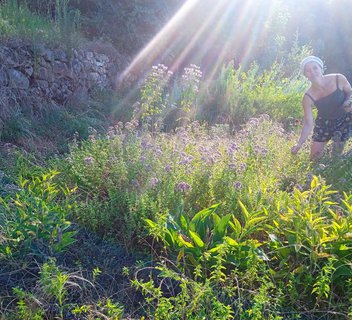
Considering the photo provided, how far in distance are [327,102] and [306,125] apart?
0.55 m

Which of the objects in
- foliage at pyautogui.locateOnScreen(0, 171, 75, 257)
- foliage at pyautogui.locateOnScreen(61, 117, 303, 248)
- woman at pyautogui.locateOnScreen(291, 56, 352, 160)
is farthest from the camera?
woman at pyautogui.locateOnScreen(291, 56, 352, 160)

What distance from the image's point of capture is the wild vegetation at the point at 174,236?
195cm

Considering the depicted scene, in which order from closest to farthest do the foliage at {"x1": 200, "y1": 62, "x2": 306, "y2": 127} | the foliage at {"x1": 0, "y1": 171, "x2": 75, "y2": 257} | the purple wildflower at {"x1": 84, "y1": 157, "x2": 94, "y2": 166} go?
the foliage at {"x1": 0, "y1": 171, "x2": 75, "y2": 257} < the purple wildflower at {"x1": 84, "y1": 157, "x2": 94, "y2": 166} < the foliage at {"x1": 200, "y1": 62, "x2": 306, "y2": 127}

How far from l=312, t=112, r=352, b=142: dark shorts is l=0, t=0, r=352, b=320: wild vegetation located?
1.05 meters

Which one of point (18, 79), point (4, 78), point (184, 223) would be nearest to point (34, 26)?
point (18, 79)

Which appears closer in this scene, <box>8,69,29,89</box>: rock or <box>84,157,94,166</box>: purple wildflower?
<box>84,157,94,166</box>: purple wildflower

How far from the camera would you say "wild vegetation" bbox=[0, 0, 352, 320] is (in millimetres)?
1954

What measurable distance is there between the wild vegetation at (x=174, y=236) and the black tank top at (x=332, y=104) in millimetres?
1192

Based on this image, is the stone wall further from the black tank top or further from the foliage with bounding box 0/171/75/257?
the black tank top

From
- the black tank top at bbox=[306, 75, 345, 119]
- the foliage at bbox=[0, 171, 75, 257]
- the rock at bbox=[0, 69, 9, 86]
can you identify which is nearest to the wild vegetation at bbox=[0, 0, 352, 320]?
the foliage at bbox=[0, 171, 75, 257]

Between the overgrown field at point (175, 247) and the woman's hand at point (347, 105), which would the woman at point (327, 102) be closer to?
the woman's hand at point (347, 105)

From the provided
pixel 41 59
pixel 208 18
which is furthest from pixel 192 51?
pixel 41 59

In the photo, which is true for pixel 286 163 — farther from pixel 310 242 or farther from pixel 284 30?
pixel 284 30

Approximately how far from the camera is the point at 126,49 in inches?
299
